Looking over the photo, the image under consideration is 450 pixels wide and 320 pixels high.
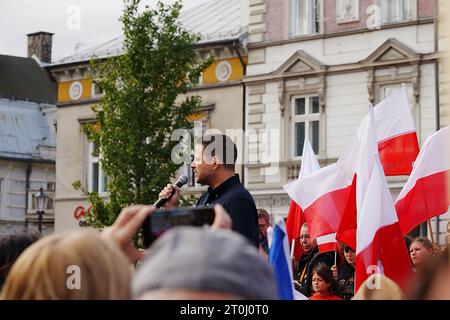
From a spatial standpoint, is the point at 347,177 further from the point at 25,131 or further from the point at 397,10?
the point at 25,131

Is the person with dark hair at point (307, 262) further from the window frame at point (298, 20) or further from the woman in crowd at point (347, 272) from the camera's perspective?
the window frame at point (298, 20)

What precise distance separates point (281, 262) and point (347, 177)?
6.45 metres

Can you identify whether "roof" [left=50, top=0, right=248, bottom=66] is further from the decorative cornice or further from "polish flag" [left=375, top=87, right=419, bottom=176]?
"polish flag" [left=375, top=87, right=419, bottom=176]

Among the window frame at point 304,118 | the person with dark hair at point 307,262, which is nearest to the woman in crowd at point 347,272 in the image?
the person with dark hair at point 307,262

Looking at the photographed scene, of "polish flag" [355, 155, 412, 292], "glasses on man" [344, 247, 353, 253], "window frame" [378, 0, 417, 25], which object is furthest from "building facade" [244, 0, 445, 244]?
"polish flag" [355, 155, 412, 292]

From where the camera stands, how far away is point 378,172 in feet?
32.8

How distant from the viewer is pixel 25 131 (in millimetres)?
49406

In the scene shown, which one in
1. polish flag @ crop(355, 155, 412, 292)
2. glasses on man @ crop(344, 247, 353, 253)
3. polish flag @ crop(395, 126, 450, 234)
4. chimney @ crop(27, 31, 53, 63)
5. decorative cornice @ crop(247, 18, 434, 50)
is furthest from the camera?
chimney @ crop(27, 31, 53, 63)

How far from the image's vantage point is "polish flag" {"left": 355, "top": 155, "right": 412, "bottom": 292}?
9.08 metres

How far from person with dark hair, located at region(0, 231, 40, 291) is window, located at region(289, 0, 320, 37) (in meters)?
24.2

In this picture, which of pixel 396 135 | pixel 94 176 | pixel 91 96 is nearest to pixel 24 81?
pixel 91 96

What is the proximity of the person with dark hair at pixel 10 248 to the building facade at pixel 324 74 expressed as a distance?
21.8 meters

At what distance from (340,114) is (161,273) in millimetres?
25990
